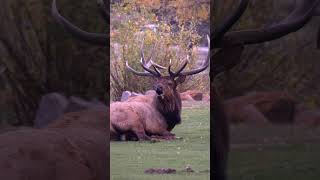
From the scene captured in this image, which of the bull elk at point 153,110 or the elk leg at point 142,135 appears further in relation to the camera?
the elk leg at point 142,135

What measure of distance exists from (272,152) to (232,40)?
991 millimetres

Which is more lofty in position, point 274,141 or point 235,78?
point 235,78

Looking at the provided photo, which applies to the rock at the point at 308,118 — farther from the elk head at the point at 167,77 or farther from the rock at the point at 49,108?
the rock at the point at 49,108

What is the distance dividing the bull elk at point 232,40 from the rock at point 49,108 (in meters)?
1.28

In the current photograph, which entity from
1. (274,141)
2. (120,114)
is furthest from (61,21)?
(274,141)

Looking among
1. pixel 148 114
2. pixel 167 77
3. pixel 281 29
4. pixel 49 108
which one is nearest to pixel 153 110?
pixel 148 114

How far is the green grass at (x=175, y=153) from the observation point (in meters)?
7.58

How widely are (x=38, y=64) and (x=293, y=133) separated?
2.22 m

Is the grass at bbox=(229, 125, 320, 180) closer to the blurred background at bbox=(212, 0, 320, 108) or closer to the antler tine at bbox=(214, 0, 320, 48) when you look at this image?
the blurred background at bbox=(212, 0, 320, 108)

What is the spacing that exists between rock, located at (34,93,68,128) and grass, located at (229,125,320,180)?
4.76ft

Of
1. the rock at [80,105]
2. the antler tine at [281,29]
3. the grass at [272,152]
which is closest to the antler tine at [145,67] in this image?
→ the rock at [80,105]

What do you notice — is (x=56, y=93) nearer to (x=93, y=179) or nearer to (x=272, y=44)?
(x=93, y=179)

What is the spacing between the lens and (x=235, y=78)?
25.2ft

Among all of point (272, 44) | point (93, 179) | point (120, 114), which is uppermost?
point (272, 44)
